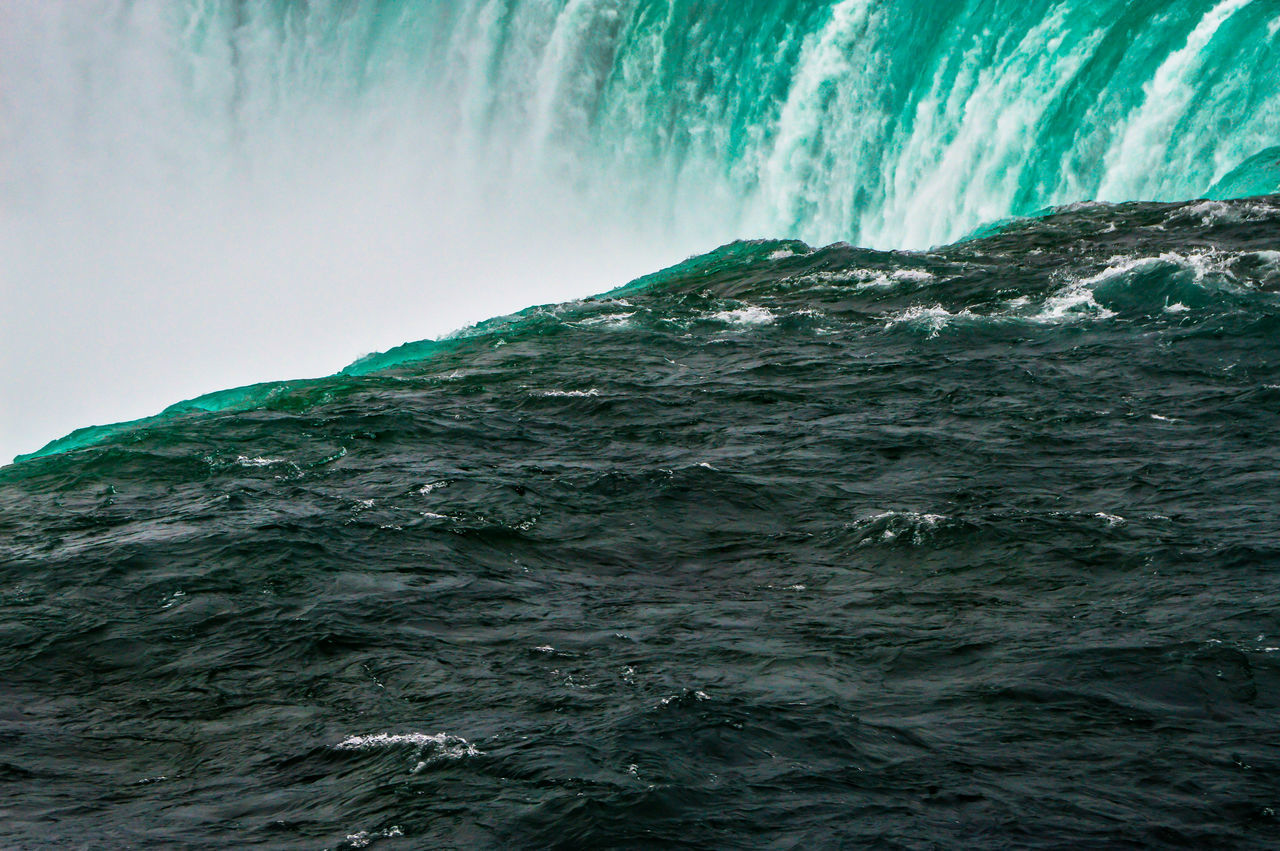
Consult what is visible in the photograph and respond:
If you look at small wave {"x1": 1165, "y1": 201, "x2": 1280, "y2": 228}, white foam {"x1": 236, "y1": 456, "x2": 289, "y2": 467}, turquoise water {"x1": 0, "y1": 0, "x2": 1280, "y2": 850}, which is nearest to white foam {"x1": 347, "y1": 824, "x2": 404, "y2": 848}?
turquoise water {"x1": 0, "y1": 0, "x2": 1280, "y2": 850}

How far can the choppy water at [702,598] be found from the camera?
26.6 feet

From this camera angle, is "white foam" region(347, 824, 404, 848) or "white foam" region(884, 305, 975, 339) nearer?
"white foam" region(347, 824, 404, 848)

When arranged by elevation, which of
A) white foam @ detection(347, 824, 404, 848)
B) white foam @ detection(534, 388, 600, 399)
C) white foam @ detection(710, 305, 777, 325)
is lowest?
white foam @ detection(347, 824, 404, 848)

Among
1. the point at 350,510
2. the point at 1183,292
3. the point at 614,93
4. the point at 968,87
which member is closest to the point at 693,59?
the point at 614,93

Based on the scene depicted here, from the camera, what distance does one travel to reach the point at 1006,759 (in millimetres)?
8312

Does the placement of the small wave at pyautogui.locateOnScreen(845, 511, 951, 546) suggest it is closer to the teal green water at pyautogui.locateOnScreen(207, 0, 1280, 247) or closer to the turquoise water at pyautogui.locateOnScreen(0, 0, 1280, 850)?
the turquoise water at pyautogui.locateOnScreen(0, 0, 1280, 850)

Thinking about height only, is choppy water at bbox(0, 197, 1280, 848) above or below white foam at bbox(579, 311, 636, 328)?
below

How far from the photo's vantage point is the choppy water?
26.6ft

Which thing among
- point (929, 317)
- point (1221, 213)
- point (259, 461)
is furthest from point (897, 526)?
point (1221, 213)

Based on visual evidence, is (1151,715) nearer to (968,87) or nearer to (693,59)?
(968,87)

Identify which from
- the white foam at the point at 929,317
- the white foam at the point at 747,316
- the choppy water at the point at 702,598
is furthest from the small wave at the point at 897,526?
the white foam at the point at 747,316

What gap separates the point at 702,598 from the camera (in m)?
12.1

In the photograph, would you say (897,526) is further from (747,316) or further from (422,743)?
(747,316)

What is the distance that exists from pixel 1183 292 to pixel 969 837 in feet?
57.1
